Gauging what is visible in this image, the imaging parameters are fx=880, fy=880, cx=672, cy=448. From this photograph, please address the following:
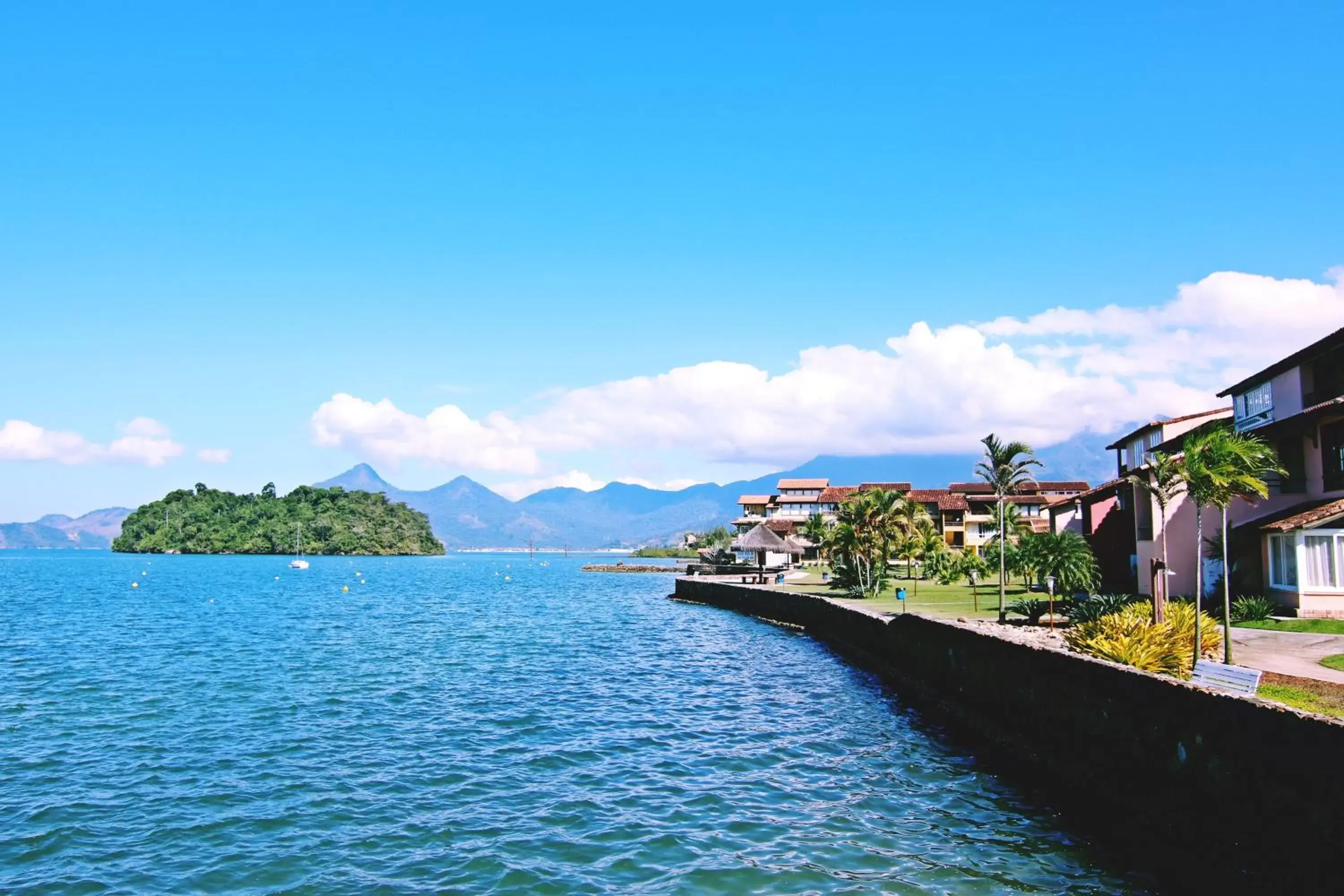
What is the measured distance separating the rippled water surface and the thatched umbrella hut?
183ft

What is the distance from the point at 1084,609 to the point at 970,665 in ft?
18.3

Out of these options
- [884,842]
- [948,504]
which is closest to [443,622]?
[884,842]

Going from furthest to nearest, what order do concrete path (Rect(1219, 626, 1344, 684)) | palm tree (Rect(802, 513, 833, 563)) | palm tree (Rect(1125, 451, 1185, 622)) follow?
palm tree (Rect(802, 513, 833, 563)) < palm tree (Rect(1125, 451, 1185, 622)) < concrete path (Rect(1219, 626, 1344, 684))

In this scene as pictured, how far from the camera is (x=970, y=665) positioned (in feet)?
87.2

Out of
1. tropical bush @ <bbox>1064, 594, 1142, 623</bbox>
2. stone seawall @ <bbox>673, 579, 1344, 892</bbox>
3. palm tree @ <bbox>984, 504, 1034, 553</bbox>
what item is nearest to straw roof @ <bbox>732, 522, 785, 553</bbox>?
palm tree @ <bbox>984, 504, 1034, 553</bbox>

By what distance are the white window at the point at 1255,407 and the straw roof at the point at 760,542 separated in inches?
2220

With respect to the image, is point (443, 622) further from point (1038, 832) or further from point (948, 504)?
point (948, 504)

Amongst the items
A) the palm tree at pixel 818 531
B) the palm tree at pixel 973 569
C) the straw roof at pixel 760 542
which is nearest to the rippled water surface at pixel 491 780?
the palm tree at pixel 973 569

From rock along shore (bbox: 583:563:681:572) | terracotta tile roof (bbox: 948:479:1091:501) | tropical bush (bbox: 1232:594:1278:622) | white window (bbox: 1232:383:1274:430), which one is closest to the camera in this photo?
tropical bush (bbox: 1232:594:1278:622)

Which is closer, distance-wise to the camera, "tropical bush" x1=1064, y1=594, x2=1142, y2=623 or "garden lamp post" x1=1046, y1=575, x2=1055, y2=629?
"tropical bush" x1=1064, y1=594, x2=1142, y2=623

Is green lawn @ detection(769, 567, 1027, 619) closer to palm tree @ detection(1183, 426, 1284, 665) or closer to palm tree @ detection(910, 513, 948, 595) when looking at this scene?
palm tree @ detection(910, 513, 948, 595)

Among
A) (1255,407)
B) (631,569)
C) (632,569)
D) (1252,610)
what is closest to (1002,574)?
(1252,610)

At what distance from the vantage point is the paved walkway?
2044cm

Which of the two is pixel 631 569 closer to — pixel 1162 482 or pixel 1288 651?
pixel 1162 482
